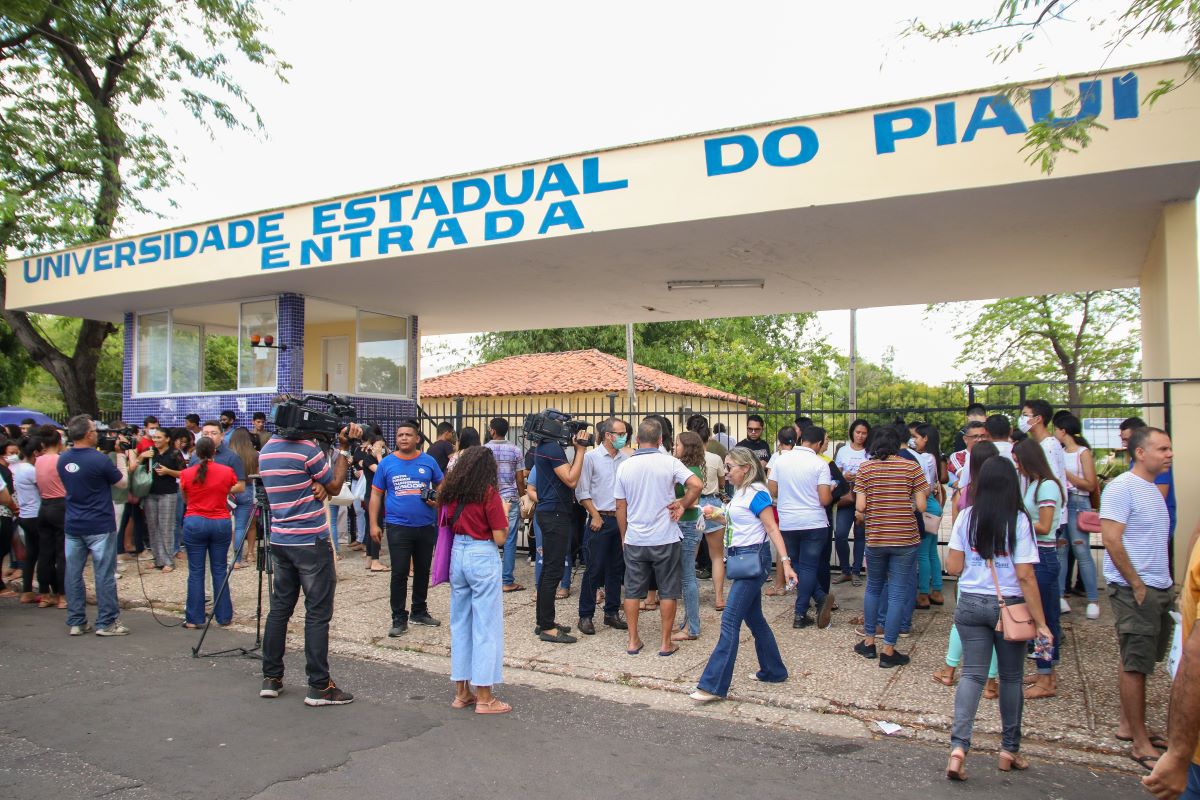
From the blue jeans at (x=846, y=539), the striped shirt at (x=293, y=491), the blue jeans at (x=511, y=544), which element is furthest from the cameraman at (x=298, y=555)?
the blue jeans at (x=846, y=539)

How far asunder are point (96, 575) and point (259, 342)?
6167mm

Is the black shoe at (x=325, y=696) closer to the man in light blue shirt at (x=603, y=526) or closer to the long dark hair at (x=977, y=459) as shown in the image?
the man in light blue shirt at (x=603, y=526)

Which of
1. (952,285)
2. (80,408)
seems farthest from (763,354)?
(80,408)

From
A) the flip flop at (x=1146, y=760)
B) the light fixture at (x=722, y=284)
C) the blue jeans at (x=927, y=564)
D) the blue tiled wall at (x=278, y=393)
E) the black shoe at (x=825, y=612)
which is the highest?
the light fixture at (x=722, y=284)

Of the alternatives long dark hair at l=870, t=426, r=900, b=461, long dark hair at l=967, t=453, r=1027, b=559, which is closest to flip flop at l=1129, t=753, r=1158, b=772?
long dark hair at l=967, t=453, r=1027, b=559

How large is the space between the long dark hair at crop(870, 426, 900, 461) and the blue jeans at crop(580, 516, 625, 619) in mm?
2374

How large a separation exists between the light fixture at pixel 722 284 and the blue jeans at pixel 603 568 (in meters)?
5.26

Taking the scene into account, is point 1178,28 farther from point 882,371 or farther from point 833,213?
point 882,371

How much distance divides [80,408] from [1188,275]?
18.9m

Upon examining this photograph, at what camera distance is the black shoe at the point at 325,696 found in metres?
5.44

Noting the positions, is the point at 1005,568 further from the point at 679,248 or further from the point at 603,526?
the point at 679,248

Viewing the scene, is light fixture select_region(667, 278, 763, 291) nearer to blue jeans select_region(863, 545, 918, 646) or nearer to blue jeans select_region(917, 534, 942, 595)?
blue jeans select_region(917, 534, 942, 595)

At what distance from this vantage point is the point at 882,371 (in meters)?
64.7

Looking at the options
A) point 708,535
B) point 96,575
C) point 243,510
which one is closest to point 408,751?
point 708,535
